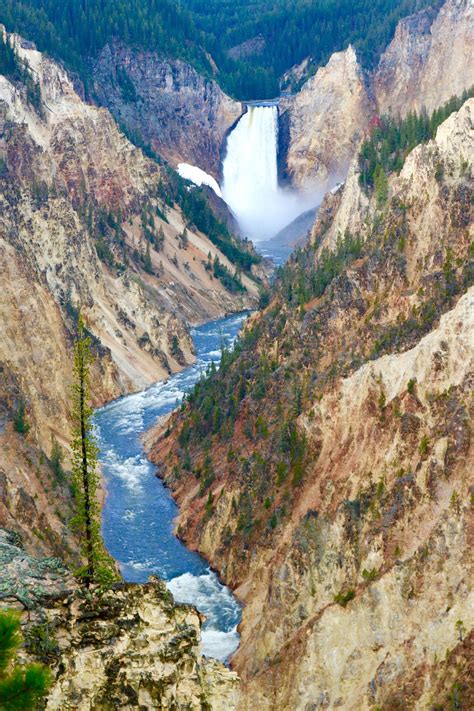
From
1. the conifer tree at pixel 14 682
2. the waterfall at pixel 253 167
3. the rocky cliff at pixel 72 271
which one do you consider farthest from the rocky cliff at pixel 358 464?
the waterfall at pixel 253 167

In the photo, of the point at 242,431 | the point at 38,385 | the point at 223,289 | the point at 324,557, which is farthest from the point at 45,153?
the point at 324,557

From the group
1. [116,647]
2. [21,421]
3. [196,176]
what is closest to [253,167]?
[196,176]

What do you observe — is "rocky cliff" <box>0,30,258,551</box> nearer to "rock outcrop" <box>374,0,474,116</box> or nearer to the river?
the river

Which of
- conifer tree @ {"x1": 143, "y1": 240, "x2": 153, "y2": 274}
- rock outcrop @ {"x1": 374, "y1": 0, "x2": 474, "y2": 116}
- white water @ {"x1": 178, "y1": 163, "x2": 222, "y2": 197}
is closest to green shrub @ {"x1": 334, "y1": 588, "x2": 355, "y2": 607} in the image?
conifer tree @ {"x1": 143, "y1": 240, "x2": 153, "y2": 274}

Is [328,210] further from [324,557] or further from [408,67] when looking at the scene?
[408,67]

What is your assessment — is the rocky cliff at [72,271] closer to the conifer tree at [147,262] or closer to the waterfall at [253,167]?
the conifer tree at [147,262]

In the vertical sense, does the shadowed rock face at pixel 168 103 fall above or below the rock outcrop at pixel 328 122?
above
